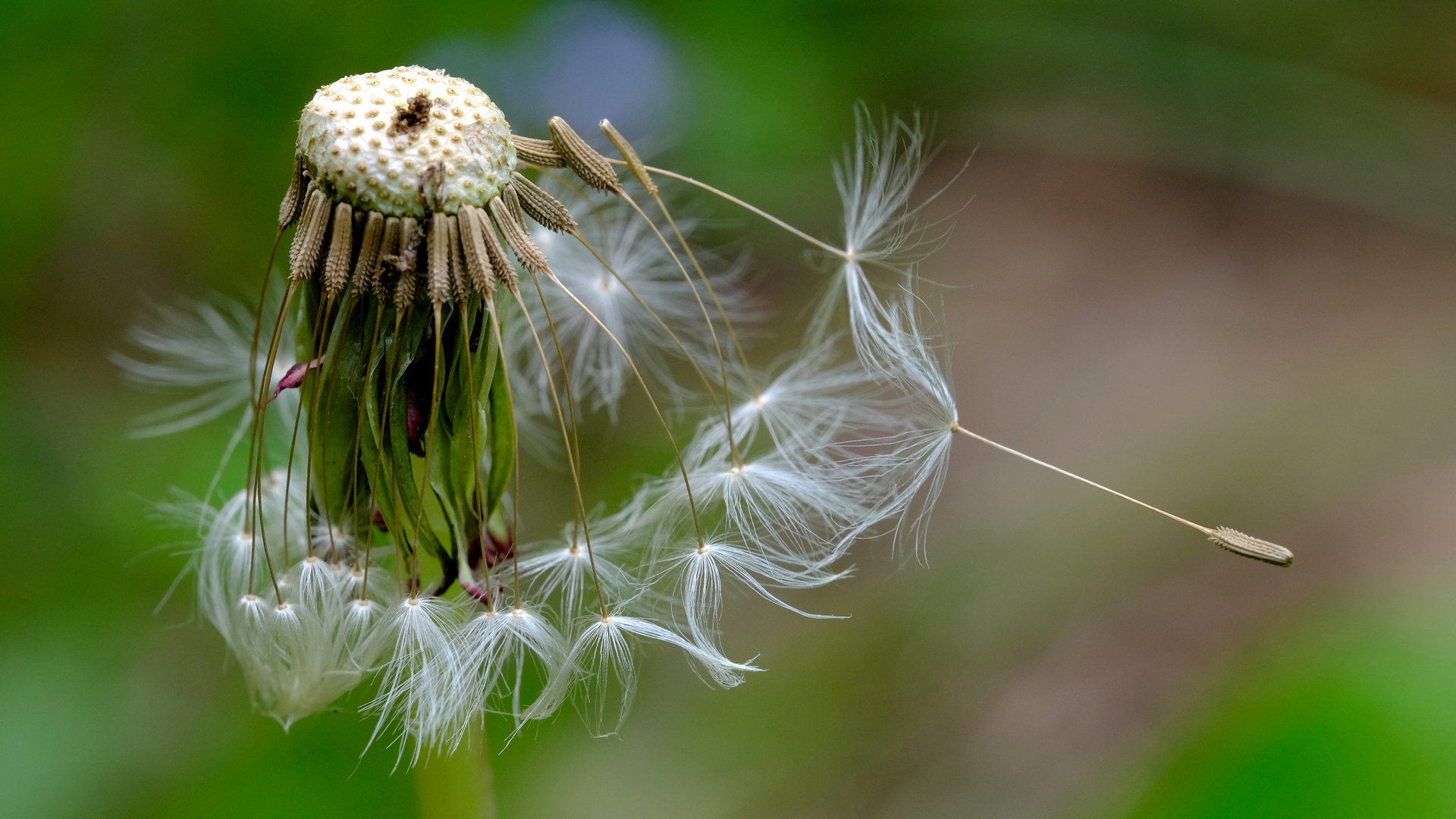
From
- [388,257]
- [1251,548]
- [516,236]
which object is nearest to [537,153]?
[516,236]

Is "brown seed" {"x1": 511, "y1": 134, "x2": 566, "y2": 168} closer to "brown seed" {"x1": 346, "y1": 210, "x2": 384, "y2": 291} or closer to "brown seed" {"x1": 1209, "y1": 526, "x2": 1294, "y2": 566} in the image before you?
"brown seed" {"x1": 346, "y1": 210, "x2": 384, "y2": 291}

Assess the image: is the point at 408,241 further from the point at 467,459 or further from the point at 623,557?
the point at 623,557

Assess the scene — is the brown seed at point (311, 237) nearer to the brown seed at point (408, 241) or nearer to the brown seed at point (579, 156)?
the brown seed at point (408, 241)

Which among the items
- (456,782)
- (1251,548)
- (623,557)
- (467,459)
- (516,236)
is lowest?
(456,782)

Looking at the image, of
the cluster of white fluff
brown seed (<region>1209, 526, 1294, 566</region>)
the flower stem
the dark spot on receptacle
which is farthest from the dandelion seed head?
brown seed (<region>1209, 526, 1294, 566</region>)

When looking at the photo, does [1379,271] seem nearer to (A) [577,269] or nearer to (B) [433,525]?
(A) [577,269]

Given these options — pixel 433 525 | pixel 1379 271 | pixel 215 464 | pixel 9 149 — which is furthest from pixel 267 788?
pixel 1379 271
